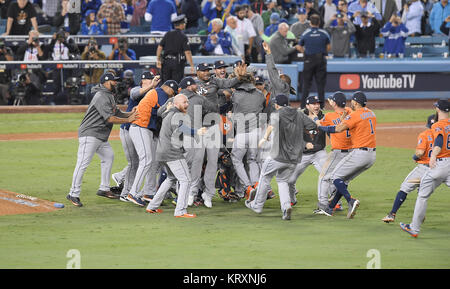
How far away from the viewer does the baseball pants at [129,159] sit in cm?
1263

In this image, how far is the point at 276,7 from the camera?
84.5 ft

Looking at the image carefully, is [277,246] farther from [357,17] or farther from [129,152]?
[357,17]

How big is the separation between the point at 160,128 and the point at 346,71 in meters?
13.2

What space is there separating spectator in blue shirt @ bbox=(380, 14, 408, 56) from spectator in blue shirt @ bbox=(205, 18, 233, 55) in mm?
5687

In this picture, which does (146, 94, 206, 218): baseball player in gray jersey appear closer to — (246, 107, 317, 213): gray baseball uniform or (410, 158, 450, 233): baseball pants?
(246, 107, 317, 213): gray baseball uniform

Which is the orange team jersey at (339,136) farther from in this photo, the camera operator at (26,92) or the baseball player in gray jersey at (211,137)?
the camera operator at (26,92)

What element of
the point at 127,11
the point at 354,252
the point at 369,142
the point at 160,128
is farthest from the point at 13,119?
the point at 354,252

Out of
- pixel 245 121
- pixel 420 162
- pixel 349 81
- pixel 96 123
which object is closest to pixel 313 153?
pixel 245 121

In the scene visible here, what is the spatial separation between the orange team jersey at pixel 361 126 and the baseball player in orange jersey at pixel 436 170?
1222 mm

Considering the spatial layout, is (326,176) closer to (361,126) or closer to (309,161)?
(309,161)

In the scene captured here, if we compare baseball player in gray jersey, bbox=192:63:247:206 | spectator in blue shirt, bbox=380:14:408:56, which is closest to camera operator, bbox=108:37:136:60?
spectator in blue shirt, bbox=380:14:408:56

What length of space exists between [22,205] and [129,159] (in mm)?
1782

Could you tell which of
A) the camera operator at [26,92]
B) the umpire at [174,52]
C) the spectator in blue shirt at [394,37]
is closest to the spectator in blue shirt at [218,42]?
the umpire at [174,52]

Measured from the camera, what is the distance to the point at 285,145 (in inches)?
446
